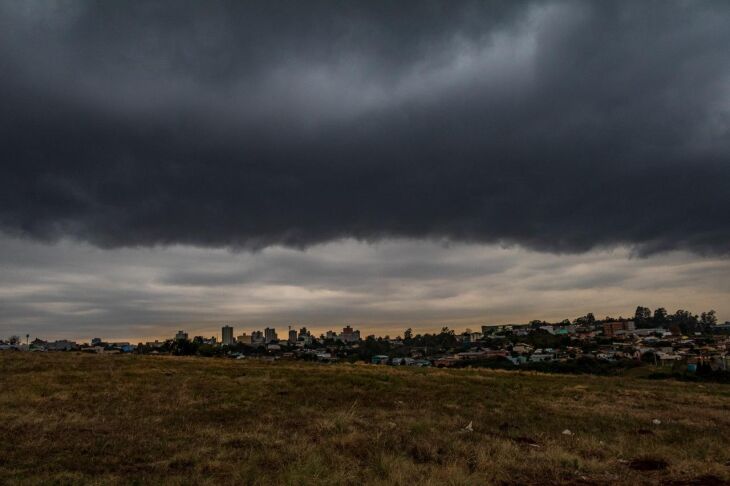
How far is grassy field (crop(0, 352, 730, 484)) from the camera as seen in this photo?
1164cm

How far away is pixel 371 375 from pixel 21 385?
59.6 ft

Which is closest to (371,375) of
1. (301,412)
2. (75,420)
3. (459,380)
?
(459,380)

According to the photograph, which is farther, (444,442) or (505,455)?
(444,442)

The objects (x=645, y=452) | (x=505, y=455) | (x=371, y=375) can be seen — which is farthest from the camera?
(x=371, y=375)

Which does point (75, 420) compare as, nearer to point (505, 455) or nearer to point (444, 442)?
point (444, 442)

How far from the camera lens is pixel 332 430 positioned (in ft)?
53.5

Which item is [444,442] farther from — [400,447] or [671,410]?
[671,410]

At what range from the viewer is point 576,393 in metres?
28.7

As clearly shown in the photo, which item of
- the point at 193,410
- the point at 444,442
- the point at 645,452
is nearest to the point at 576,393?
the point at 645,452

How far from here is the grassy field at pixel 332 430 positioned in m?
11.6

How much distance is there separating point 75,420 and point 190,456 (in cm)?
651

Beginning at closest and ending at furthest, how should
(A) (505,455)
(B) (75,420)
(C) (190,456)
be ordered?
(C) (190,456)
(A) (505,455)
(B) (75,420)

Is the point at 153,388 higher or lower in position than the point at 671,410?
higher

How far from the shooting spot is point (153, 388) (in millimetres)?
23562
